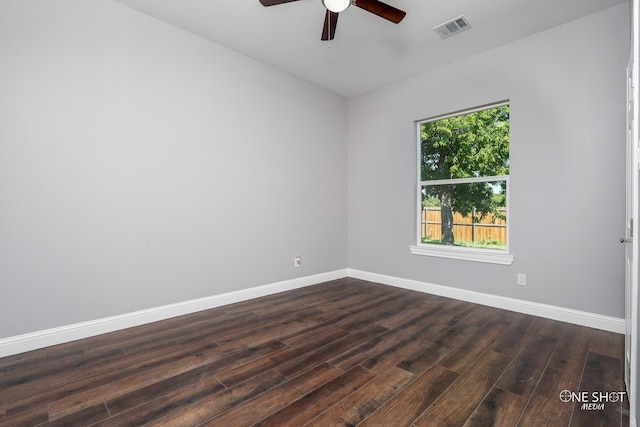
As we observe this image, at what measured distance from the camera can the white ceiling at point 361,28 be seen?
2.71m

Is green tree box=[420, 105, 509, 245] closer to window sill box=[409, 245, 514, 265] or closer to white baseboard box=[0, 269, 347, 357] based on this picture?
window sill box=[409, 245, 514, 265]

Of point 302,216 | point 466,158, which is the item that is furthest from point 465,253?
point 302,216

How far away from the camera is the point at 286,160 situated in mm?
4070

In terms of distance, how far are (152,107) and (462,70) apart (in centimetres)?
343

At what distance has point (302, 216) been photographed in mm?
4277

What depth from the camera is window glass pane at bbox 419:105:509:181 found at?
342cm

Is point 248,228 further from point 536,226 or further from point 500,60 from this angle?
point 500,60

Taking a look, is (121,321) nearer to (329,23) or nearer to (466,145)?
(329,23)

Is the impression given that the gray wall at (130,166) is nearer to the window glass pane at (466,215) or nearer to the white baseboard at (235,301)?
the white baseboard at (235,301)

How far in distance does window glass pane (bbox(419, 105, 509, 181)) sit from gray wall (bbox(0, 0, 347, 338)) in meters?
1.78

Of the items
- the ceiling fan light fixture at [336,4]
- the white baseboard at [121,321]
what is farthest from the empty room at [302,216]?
the ceiling fan light fixture at [336,4]

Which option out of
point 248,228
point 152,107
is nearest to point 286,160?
point 248,228

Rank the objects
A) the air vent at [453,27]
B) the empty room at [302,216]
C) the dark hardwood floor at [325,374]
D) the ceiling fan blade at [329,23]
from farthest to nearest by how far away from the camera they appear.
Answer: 1. the air vent at [453,27]
2. the ceiling fan blade at [329,23]
3. the empty room at [302,216]
4. the dark hardwood floor at [325,374]

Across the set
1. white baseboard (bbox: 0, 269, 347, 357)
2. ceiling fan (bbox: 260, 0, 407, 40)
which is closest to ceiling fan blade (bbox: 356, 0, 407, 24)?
ceiling fan (bbox: 260, 0, 407, 40)
